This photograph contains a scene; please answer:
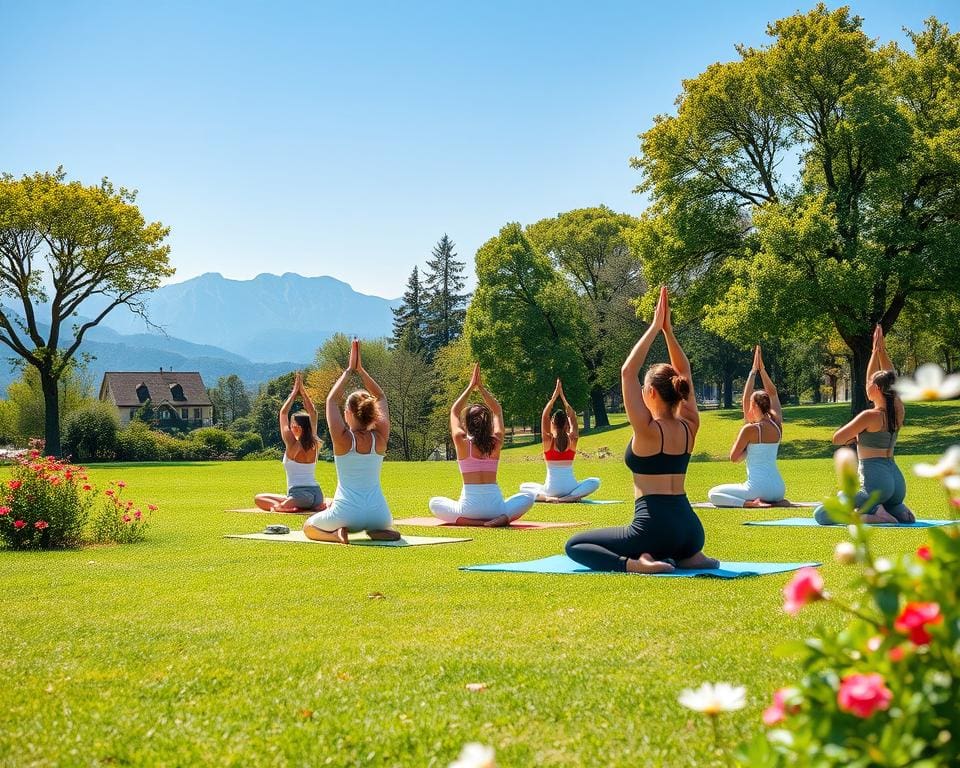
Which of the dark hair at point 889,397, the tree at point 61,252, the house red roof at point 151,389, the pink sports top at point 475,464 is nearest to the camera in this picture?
the dark hair at point 889,397

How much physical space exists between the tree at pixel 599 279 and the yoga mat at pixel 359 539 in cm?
4329

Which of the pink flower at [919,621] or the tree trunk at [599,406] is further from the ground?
the tree trunk at [599,406]

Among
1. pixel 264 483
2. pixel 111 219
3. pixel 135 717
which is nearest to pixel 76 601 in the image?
pixel 135 717

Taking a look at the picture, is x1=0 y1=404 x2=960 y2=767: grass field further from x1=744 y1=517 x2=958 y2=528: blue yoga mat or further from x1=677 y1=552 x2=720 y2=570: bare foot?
x1=744 y1=517 x2=958 y2=528: blue yoga mat

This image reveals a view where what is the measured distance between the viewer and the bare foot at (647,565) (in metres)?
9.69

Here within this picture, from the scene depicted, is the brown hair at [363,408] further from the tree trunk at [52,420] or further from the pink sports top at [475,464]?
the tree trunk at [52,420]

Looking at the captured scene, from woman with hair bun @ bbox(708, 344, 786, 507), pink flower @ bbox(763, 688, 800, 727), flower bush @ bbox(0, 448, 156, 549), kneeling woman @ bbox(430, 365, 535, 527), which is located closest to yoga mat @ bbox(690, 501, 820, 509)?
woman with hair bun @ bbox(708, 344, 786, 507)

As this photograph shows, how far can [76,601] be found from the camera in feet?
28.4

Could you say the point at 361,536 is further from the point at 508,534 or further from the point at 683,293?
the point at 683,293

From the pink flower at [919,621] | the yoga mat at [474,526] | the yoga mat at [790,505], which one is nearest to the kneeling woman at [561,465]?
the yoga mat at [790,505]

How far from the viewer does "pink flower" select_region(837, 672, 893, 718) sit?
219 cm

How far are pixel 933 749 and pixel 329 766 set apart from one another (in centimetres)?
263

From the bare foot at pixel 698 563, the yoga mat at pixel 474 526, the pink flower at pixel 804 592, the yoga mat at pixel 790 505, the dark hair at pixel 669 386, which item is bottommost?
the yoga mat at pixel 790 505

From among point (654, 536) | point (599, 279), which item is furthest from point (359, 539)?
point (599, 279)
